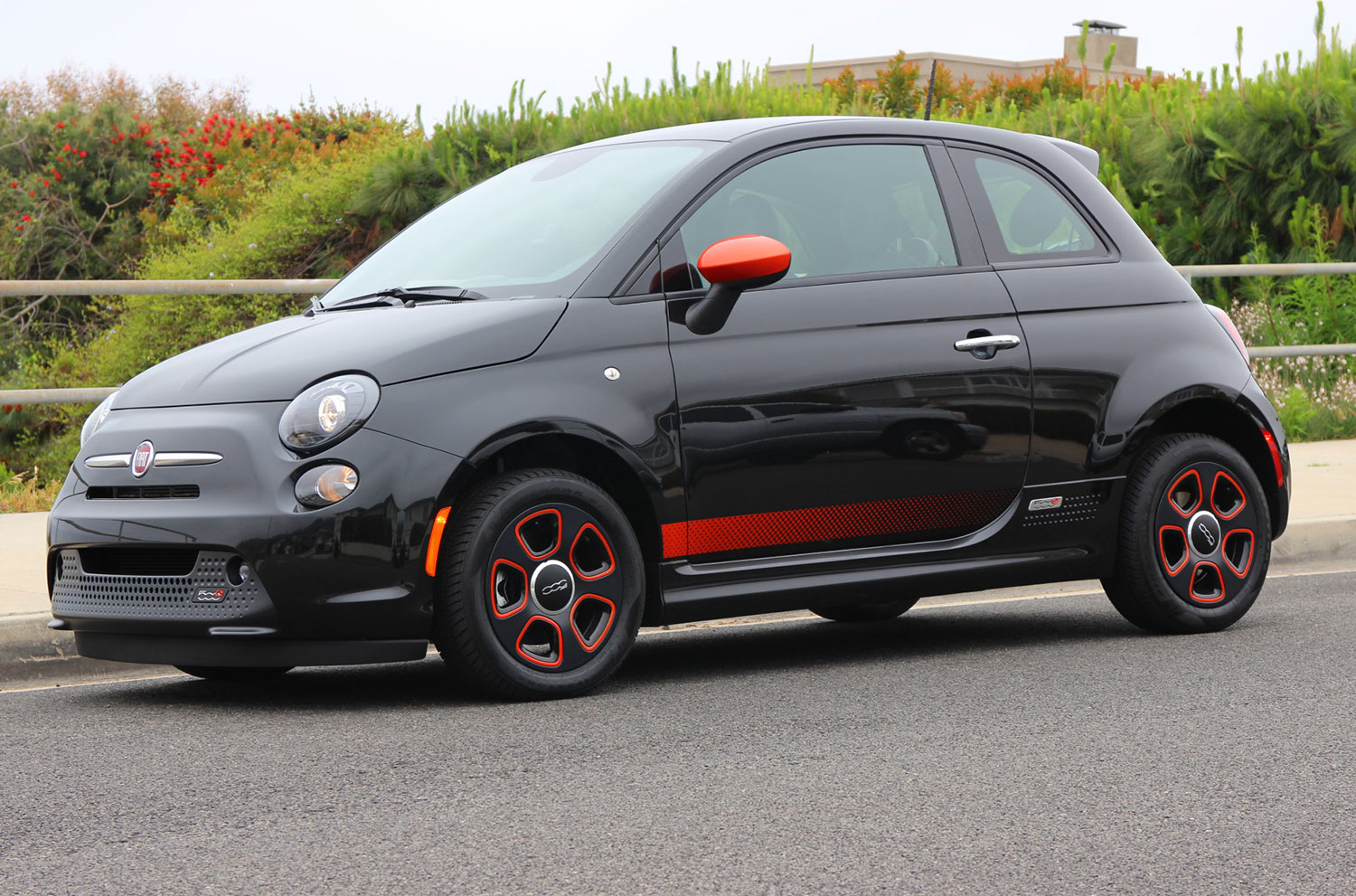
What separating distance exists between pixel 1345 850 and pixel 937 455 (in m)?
2.45

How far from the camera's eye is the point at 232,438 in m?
5.10

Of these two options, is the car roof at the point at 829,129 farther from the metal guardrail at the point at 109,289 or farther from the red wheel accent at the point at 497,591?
the metal guardrail at the point at 109,289

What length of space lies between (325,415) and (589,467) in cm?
90

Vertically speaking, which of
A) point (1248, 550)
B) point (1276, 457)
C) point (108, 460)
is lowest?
point (1248, 550)

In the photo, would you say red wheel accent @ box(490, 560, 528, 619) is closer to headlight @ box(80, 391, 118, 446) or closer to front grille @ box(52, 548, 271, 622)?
front grille @ box(52, 548, 271, 622)

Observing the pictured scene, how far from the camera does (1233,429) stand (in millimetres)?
6910

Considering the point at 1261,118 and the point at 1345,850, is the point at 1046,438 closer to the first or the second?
the point at 1345,850

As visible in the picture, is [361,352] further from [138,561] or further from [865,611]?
[865,611]

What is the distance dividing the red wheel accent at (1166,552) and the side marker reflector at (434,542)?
113 inches

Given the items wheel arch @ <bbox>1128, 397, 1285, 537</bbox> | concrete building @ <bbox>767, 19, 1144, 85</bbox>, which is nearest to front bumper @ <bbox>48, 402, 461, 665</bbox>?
wheel arch @ <bbox>1128, 397, 1285, 537</bbox>

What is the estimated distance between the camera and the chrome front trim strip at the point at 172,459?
16.8ft

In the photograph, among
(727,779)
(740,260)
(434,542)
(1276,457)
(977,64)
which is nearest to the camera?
(727,779)

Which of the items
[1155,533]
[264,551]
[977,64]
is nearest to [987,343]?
[1155,533]

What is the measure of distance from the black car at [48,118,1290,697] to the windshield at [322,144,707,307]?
17mm
